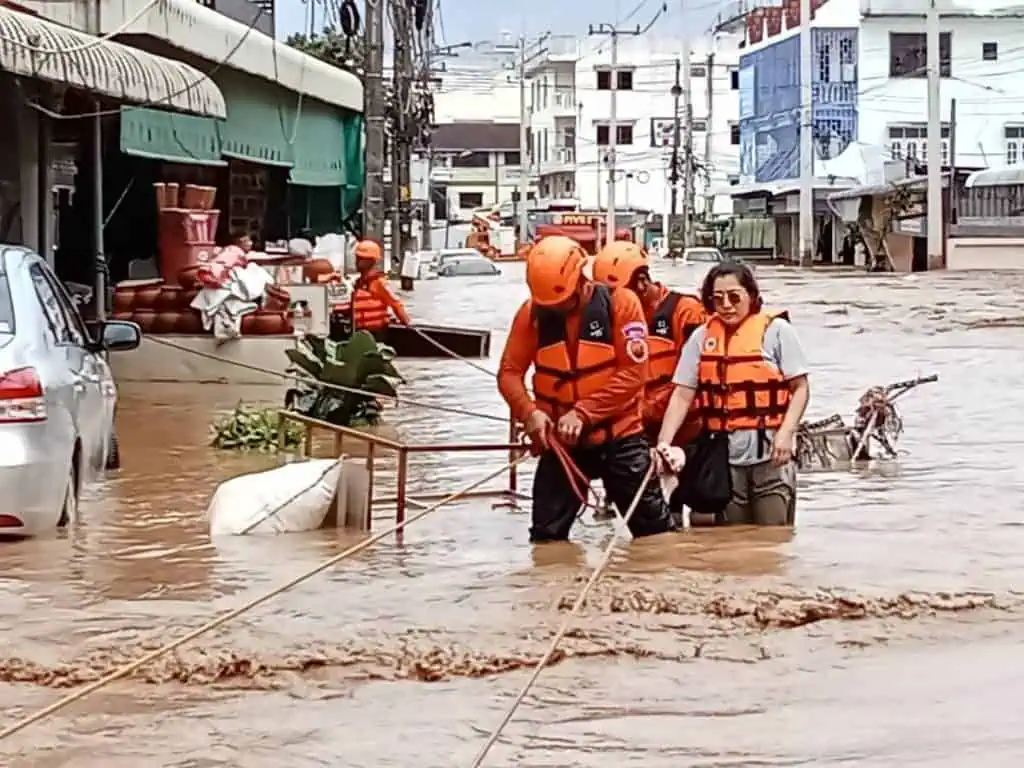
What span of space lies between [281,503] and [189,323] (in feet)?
30.9

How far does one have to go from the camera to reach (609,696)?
6.48m

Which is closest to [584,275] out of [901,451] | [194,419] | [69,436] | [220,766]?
[69,436]

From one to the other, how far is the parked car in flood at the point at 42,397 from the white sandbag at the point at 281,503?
762mm

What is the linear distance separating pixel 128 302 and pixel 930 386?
7899mm

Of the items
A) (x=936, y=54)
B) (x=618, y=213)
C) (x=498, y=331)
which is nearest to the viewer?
(x=498, y=331)

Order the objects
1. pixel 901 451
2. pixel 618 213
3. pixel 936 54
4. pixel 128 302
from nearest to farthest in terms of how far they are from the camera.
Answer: pixel 901 451 → pixel 128 302 → pixel 936 54 → pixel 618 213

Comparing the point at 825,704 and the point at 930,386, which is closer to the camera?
the point at 825,704

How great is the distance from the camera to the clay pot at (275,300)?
62.5ft

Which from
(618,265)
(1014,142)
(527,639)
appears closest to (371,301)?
(618,265)

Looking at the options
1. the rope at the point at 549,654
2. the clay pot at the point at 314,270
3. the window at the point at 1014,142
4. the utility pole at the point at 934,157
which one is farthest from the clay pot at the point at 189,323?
the window at the point at 1014,142

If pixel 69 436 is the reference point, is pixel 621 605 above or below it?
below

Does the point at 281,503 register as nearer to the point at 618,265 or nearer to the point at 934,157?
the point at 618,265

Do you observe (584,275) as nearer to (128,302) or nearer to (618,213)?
(128,302)

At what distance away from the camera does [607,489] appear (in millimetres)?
9000
